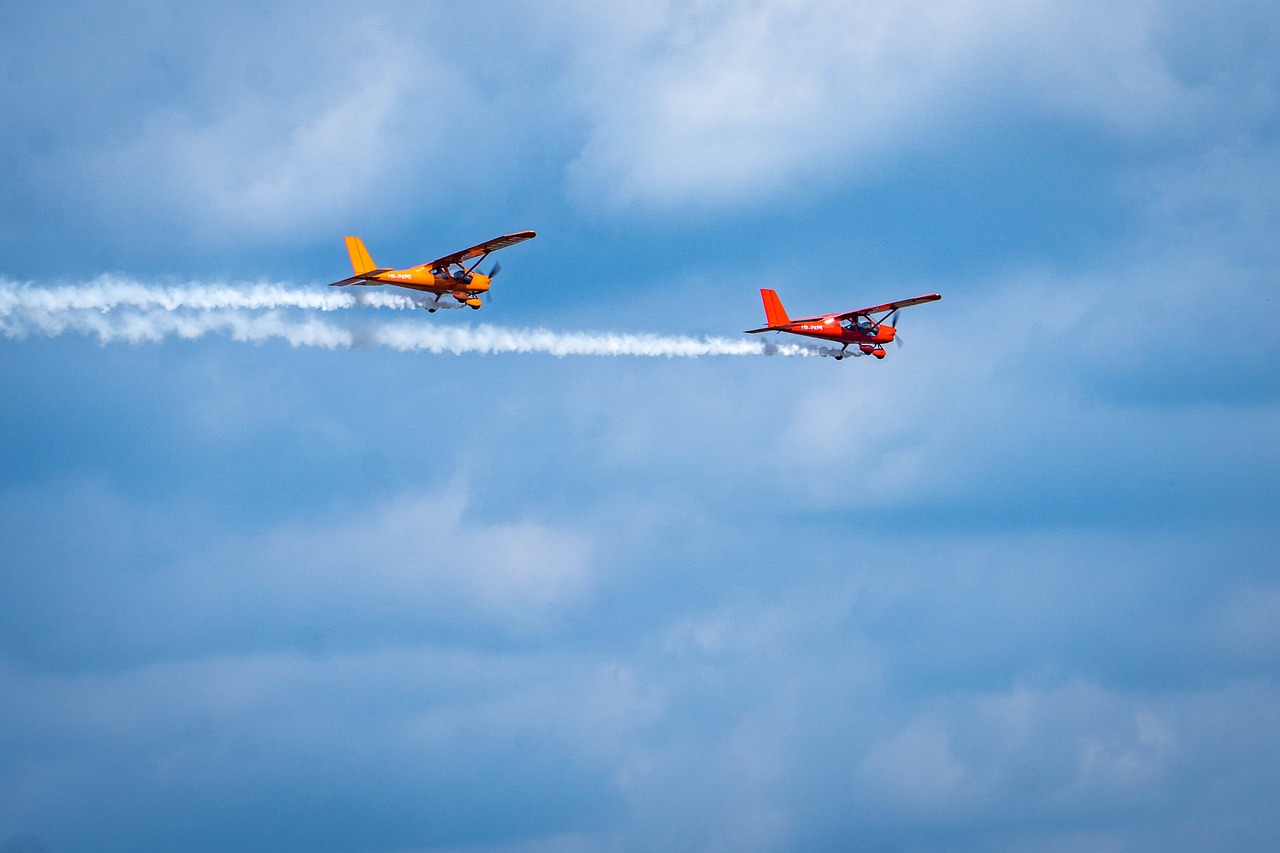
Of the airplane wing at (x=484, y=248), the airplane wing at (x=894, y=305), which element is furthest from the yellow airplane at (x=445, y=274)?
the airplane wing at (x=894, y=305)

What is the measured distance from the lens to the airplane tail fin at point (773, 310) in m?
75.8

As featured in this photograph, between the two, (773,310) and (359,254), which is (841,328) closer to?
(773,310)

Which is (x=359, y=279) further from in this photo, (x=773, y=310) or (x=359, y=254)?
(x=773, y=310)

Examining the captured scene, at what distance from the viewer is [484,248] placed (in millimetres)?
68812

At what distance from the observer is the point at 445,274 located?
225 ft

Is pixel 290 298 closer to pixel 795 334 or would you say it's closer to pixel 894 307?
pixel 795 334

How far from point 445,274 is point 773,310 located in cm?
1874

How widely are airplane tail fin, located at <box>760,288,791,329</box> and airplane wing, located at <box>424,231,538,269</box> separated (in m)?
14.8

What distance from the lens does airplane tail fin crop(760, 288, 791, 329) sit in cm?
7575

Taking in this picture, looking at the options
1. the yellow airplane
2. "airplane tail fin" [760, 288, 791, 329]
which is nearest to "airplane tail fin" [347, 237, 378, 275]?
the yellow airplane

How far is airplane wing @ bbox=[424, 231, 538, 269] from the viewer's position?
6775 cm

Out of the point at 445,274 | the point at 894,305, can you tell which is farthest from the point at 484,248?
the point at 894,305

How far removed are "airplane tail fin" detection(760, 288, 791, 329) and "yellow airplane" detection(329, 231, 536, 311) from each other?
1490cm

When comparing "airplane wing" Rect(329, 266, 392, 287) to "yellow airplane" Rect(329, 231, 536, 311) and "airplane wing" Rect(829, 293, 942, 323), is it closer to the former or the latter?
"yellow airplane" Rect(329, 231, 536, 311)
